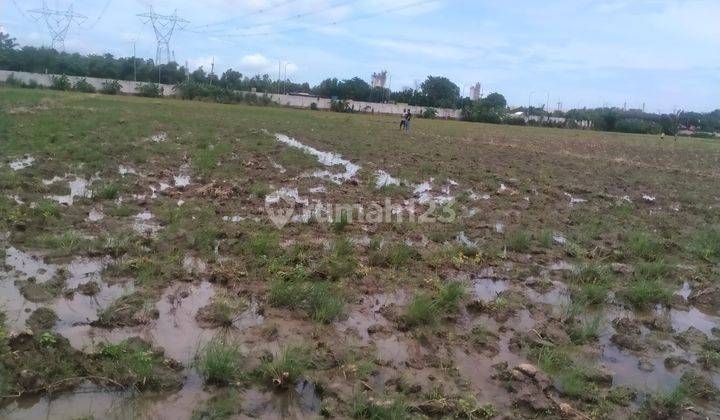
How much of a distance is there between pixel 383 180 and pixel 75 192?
6.93 metres

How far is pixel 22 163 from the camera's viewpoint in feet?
37.6

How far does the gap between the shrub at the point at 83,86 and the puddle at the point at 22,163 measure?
51458 mm

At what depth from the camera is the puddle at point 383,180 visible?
12930mm

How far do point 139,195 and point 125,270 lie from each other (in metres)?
4.14

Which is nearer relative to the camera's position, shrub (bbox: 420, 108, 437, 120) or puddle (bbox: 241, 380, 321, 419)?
puddle (bbox: 241, 380, 321, 419)

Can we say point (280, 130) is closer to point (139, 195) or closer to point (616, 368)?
point (139, 195)

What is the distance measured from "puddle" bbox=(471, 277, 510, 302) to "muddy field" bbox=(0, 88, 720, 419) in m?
0.03

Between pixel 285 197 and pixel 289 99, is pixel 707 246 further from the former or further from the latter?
pixel 289 99

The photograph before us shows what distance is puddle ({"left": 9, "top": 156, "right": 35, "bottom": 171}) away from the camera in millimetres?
10969

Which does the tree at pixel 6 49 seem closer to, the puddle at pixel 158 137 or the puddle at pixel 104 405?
the puddle at pixel 158 137

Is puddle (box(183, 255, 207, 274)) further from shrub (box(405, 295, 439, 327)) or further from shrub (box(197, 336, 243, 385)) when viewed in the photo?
shrub (box(405, 295, 439, 327))

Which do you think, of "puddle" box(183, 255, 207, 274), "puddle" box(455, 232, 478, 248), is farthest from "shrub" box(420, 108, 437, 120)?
"puddle" box(183, 255, 207, 274)

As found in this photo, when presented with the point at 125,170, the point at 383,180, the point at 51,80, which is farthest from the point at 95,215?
the point at 51,80

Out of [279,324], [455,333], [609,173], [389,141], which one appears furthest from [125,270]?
[389,141]
